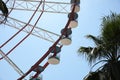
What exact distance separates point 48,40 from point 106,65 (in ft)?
32.7

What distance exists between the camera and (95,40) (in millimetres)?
16797

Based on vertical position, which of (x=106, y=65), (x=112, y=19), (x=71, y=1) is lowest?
Result: (x=106, y=65)

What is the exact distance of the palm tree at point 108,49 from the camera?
589 inches

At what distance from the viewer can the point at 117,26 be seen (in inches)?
634

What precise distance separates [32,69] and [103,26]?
256 inches

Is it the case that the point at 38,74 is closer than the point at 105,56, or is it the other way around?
the point at 105,56

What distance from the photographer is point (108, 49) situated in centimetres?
1552

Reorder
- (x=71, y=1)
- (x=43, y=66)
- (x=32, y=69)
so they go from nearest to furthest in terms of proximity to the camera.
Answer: (x=32, y=69) → (x=43, y=66) → (x=71, y=1)

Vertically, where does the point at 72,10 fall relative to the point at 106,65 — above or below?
above

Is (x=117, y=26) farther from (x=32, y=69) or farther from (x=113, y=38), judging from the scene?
(x=32, y=69)

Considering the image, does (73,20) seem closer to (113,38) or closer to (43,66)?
(43,66)

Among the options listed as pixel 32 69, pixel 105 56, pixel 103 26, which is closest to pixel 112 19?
pixel 103 26

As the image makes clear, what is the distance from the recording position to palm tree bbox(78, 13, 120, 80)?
589 inches

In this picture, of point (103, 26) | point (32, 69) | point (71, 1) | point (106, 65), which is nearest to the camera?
point (106, 65)
